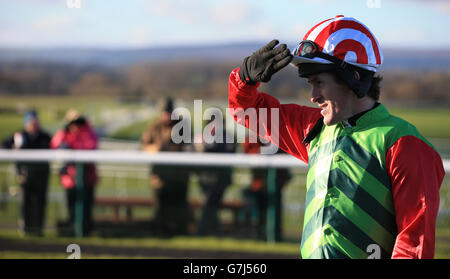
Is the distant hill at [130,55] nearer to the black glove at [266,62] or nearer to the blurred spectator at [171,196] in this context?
the blurred spectator at [171,196]

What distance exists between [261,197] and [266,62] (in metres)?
4.67

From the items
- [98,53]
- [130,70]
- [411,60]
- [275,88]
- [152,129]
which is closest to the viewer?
[152,129]

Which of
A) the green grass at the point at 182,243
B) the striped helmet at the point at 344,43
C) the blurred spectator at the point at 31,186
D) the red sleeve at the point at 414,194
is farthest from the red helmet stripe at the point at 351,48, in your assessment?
the blurred spectator at the point at 31,186

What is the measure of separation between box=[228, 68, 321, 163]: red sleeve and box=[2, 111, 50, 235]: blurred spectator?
4.83 m

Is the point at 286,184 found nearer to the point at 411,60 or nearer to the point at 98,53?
the point at 411,60

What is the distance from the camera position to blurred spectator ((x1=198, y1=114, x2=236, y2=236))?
6848mm

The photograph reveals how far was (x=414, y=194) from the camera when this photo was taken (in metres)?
2.16

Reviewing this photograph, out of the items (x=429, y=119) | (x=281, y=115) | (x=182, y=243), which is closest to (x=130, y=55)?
(x=429, y=119)

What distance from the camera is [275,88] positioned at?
36594 mm

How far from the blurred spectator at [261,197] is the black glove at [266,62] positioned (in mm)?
4456

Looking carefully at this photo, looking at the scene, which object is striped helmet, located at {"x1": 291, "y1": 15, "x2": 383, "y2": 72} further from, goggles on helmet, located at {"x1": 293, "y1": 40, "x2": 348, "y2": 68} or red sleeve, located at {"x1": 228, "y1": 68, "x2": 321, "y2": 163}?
red sleeve, located at {"x1": 228, "y1": 68, "x2": 321, "y2": 163}

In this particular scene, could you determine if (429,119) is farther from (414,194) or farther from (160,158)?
(414,194)

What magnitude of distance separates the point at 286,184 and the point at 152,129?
62.5 inches
